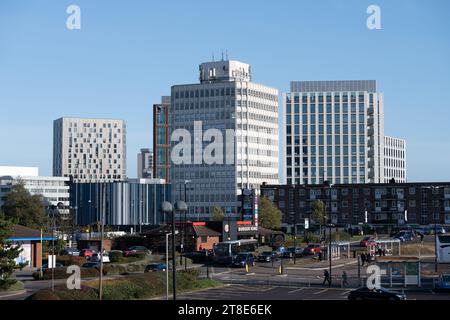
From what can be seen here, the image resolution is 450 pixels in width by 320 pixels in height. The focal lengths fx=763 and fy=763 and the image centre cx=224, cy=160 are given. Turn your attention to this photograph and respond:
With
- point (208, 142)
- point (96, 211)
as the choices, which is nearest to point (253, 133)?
point (208, 142)

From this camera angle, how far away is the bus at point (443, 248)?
225ft

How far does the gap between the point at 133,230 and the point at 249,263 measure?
303 ft

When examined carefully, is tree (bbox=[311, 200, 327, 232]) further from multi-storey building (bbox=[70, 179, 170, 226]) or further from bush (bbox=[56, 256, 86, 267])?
bush (bbox=[56, 256, 86, 267])

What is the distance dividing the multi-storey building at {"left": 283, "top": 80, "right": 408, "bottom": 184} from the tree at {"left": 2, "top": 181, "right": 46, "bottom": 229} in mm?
91120

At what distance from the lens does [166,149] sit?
179 meters

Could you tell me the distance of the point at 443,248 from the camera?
227 feet

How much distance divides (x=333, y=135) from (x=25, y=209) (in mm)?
104853

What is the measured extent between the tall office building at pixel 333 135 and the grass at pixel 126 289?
147041 millimetres

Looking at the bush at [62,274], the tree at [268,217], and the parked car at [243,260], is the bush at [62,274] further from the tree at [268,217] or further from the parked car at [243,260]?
the tree at [268,217]


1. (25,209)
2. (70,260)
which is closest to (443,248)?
(70,260)

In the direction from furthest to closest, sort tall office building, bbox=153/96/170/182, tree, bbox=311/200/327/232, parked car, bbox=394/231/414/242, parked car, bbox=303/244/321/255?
tall office building, bbox=153/96/170/182 → tree, bbox=311/200/327/232 → parked car, bbox=394/231/414/242 → parked car, bbox=303/244/321/255

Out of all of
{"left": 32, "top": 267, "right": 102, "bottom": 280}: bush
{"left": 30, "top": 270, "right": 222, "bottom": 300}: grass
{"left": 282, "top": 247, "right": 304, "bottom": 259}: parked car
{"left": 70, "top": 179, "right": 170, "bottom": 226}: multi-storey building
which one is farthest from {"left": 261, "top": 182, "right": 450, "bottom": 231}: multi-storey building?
{"left": 30, "top": 270, "right": 222, "bottom": 300}: grass

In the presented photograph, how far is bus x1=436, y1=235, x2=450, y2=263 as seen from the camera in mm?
68562
